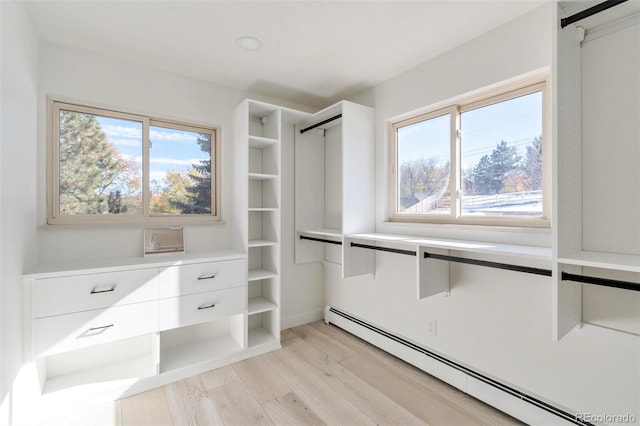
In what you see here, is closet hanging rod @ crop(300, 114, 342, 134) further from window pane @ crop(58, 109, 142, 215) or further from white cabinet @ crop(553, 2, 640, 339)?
white cabinet @ crop(553, 2, 640, 339)

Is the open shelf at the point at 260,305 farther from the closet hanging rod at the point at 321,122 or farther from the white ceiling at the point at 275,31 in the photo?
the white ceiling at the point at 275,31

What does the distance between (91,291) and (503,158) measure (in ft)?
9.11

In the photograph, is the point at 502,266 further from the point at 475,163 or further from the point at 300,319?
the point at 300,319

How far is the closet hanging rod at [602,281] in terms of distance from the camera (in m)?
1.22

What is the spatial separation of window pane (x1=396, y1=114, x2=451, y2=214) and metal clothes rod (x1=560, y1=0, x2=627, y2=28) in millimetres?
964

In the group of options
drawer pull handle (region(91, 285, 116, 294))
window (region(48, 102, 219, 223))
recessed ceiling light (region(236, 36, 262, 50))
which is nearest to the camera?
drawer pull handle (region(91, 285, 116, 294))

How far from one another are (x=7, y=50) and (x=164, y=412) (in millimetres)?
2132

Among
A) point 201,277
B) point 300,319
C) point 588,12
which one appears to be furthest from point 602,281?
point 300,319

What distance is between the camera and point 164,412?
182 centimetres

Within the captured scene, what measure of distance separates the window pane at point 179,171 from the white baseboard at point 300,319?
4.46 feet

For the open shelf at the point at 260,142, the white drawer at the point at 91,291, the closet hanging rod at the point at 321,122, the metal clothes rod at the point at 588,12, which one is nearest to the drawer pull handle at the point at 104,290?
the white drawer at the point at 91,291

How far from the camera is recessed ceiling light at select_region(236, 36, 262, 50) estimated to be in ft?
6.61

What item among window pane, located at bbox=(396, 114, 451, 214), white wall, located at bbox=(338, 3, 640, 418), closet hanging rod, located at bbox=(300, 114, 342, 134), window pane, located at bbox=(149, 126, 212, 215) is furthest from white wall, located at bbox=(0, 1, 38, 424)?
window pane, located at bbox=(396, 114, 451, 214)

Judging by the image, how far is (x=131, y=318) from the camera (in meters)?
1.96
